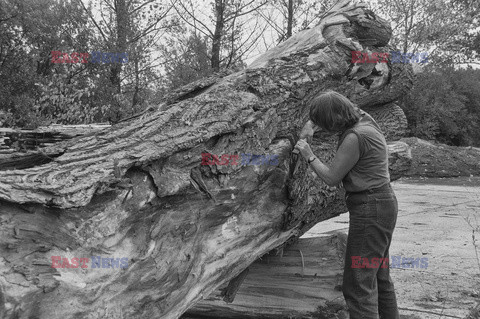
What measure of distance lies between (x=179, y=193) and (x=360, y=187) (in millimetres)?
1240

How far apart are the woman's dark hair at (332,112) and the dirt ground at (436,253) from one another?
1958 millimetres

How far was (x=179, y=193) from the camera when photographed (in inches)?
111

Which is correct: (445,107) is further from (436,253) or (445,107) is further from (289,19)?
(436,253)

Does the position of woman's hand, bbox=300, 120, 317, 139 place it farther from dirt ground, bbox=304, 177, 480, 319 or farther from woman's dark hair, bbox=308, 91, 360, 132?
dirt ground, bbox=304, 177, 480, 319

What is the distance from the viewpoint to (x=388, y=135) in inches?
192

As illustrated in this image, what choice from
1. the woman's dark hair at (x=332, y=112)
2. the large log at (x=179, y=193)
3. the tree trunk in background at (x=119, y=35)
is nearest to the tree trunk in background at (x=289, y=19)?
the tree trunk in background at (x=119, y=35)

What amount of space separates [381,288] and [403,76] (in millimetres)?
2241

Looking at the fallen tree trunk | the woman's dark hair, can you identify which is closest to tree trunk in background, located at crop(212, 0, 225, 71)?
the fallen tree trunk

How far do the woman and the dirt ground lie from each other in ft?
4.28

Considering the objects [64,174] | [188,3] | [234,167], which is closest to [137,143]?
[64,174]

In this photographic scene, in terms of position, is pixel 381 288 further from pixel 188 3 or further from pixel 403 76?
pixel 188 3

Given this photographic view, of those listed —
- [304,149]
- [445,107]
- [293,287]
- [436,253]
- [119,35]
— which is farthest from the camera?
[445,107]

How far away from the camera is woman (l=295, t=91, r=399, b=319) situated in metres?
3.20

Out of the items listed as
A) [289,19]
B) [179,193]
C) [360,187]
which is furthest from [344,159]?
[289,19]
